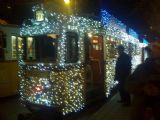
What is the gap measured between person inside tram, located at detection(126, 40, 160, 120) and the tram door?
7221mm

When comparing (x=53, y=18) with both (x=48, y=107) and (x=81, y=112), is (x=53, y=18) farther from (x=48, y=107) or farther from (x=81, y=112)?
(x=81, y=112)

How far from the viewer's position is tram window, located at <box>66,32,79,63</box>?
1013cm

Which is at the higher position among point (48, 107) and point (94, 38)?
point (94, 38)

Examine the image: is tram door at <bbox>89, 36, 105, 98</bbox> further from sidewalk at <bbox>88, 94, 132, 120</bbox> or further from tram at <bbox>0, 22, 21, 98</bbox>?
tram at <bbox>0, 22, 21, 98</bbox>

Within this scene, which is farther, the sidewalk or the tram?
the tram

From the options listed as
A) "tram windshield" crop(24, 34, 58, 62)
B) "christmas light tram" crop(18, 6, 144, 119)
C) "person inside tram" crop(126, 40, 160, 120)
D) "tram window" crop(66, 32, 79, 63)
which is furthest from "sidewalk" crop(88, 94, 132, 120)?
"person inside tram" crop(126, 40, 160, 120)

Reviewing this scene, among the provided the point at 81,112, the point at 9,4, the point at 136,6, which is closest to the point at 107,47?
the point at 81,112

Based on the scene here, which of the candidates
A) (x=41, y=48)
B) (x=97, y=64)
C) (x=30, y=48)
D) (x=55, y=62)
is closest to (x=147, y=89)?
(x=55, y=62)

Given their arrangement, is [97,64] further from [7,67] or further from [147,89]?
[147,89]

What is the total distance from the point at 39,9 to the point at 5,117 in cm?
333

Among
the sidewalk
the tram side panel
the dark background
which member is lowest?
the sidewalk

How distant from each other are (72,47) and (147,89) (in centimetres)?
577

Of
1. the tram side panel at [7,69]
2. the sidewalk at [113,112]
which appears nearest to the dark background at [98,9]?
the tram side panel at [7,69]

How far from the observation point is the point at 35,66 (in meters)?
9.91
